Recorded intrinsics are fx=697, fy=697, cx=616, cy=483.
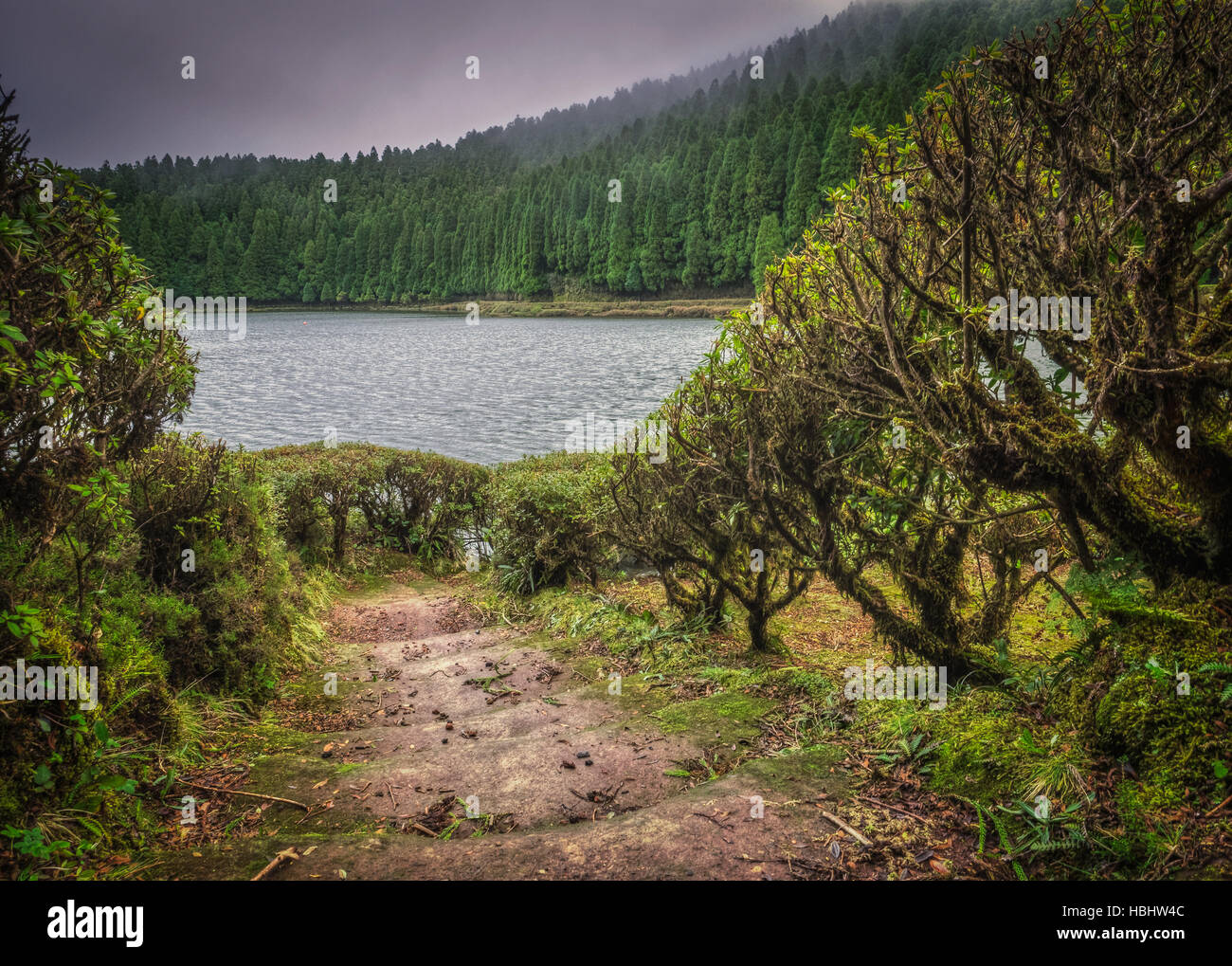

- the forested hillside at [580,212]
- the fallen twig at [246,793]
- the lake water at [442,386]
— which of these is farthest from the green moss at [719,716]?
the forested hillside at [580,212]

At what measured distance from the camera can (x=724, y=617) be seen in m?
8.50

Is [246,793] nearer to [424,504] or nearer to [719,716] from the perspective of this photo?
[719,716]

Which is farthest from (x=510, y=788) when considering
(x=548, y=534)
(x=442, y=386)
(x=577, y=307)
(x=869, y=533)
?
(x=577, y=307)

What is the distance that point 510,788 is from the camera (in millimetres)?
4883

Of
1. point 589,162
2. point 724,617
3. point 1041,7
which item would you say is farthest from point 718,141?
point 724,617

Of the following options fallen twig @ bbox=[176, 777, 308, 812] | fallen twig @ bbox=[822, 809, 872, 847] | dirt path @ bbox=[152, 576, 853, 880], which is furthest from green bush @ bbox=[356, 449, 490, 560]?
fallen twig @ bbox=[822, 809, 872, 847]

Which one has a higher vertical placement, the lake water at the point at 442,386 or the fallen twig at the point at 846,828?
the lake water at the point at 442,386

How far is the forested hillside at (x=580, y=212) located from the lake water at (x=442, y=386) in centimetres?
2293

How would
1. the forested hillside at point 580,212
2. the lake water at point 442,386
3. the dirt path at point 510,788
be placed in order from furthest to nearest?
the forested hillside at point 580,212 → the lake water at point 442,386 → the dirt path at point 510,788

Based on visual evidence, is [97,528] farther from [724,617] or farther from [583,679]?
[724,617]

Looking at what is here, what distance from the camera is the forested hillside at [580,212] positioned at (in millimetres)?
82125

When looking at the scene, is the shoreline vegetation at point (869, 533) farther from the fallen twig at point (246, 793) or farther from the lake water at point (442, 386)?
the lake water at point (442, 386)

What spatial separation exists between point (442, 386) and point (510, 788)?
35271 millimetres
